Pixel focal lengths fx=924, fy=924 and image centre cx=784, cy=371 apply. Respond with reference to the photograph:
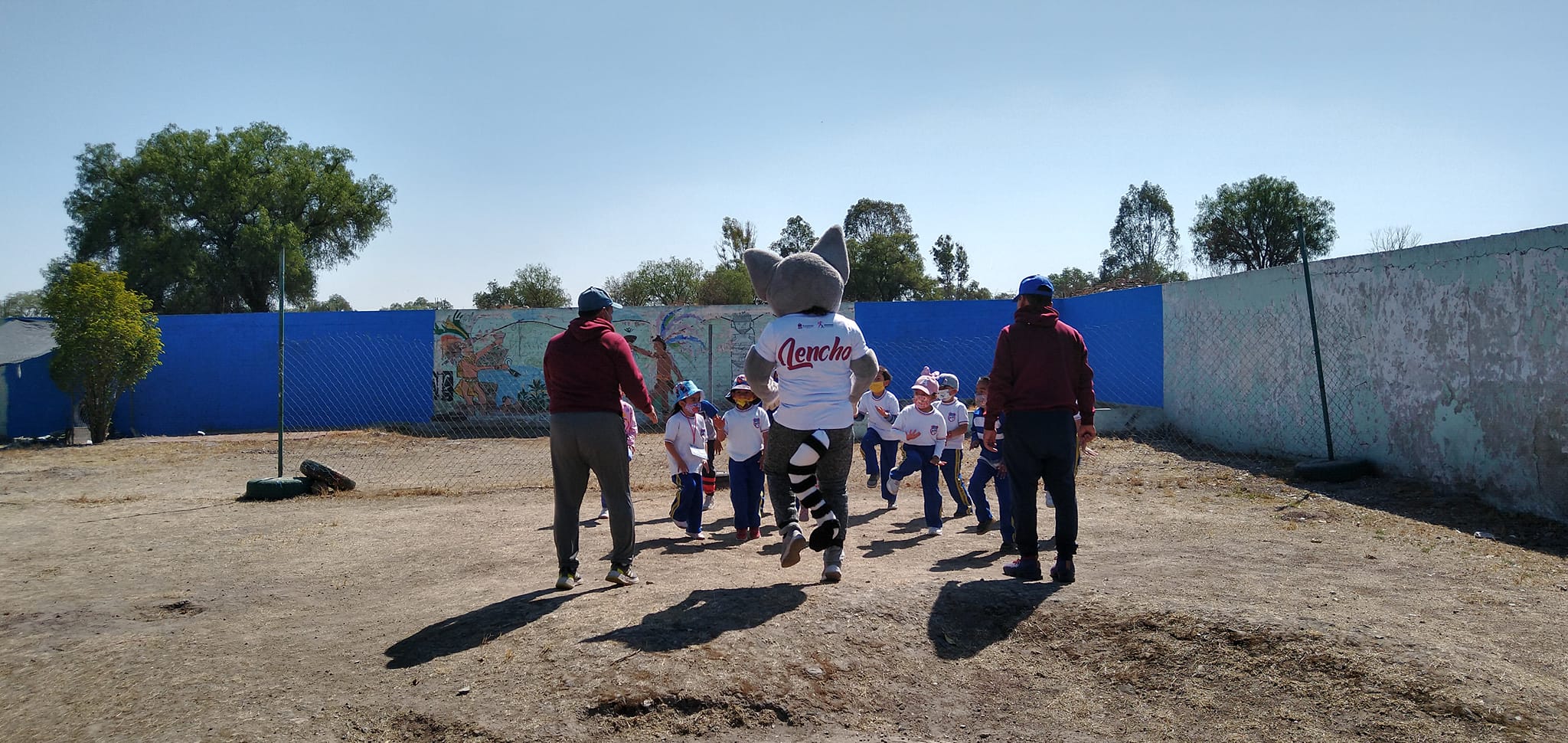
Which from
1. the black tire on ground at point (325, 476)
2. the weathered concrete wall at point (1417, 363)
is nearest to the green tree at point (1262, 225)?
the weathered concrete wall at point (1417, 363)

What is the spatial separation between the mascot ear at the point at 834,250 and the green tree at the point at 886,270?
31171 millimetres

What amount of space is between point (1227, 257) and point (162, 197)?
3533cm

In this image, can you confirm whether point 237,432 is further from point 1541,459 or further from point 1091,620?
point 1541,459

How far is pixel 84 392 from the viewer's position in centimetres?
1770

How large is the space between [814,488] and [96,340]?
57.4ft

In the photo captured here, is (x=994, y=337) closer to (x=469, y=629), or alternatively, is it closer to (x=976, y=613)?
(x=976, y=613)

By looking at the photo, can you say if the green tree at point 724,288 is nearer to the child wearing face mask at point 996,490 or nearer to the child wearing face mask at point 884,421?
the child wearing face mask at point 884,421

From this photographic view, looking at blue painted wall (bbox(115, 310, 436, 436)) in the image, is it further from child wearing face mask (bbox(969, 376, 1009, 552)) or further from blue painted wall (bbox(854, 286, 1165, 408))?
child wearing face mask (bbox(969, 376, 1009, 552))

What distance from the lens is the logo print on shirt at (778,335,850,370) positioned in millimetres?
5102

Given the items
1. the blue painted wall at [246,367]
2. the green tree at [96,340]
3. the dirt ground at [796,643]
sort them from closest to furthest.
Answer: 1. the dirt ground at [796,643]
2. the green tree at [96,340]
3. the blue painted wall at [246,367]

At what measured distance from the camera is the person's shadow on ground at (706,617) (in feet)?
13.6

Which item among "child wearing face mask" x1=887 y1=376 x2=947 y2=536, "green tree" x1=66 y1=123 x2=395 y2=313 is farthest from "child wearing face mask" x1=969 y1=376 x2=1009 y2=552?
"green tree" x1=66 y1=123 x2=395 y2=313

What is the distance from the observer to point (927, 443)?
7977 mm

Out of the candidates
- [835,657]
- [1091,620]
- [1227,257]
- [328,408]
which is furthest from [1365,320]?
[1227,257]
